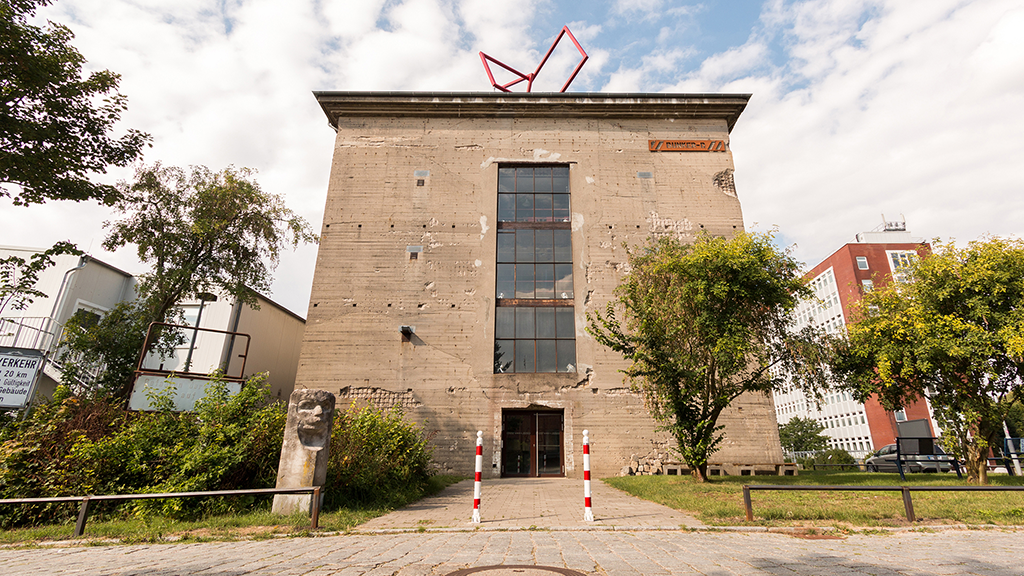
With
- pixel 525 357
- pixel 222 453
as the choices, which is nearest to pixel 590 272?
pixel 525 357

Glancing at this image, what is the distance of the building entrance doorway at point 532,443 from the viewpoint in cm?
1594

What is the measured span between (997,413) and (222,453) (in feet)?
59.3

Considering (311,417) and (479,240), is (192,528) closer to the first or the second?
(311,417)

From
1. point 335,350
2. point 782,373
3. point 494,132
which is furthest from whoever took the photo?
point 494,132

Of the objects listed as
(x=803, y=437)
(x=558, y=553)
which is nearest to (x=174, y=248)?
(x=558, y=553)

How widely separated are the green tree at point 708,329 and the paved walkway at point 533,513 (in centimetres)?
290

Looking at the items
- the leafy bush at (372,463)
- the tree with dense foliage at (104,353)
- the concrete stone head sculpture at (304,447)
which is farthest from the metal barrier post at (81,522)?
the tree with dense foliage at (104,353)

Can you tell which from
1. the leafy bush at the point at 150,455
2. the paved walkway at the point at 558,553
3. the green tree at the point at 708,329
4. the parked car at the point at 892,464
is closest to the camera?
the paved walkway at the point at 558,553

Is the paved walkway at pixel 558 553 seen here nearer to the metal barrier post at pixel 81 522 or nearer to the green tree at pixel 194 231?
the metal barrier post at pixel 81 522

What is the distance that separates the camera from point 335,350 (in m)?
16.9

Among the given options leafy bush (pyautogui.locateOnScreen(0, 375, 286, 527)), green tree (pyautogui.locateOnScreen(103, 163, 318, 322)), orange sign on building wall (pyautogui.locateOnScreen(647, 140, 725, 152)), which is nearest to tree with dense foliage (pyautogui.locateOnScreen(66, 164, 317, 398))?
green tree (pyautogui.locateOnScreen(103, 163, 318, 322))

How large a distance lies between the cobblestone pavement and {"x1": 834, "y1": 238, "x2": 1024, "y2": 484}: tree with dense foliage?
879cm

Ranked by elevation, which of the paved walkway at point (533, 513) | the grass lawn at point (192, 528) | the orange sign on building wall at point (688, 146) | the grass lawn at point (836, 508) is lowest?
the grass lawn at point (192, 528)

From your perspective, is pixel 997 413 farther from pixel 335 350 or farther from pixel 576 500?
pixel 335 350
